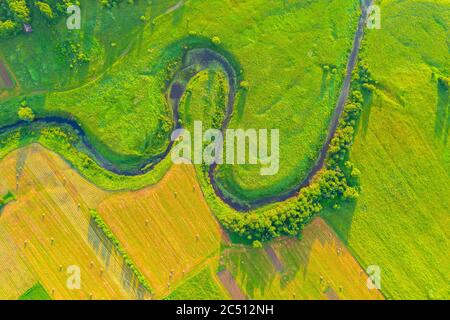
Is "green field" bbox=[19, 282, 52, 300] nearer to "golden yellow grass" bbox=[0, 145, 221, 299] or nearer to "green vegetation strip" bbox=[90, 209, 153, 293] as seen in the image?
"golden yellow grass" bbox=[0, 145, 221, 299]

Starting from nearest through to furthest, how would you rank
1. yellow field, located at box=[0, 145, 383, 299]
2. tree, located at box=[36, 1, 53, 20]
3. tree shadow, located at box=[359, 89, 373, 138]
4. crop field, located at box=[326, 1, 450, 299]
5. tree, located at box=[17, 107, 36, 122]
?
1. tree, located at box=[36, 1, 53, 20]
2. tree, located at box=[17, 107, 36, 122]
3. yellow field, located at box=[0, 145, 383, 299]
4. crop field, located at box=[326, 1, 450, 299]
5. tree shadow, located at box=[359, 89, 373, 138]

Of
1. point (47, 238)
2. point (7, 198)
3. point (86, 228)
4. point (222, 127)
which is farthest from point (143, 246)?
point (222, 127)

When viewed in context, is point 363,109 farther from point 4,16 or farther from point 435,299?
point 4,16

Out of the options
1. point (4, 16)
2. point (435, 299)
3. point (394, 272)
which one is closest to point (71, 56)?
point (4, 16)

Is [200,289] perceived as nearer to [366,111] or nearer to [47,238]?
[47,238]

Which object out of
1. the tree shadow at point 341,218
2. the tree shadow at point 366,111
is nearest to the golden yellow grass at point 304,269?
the tree shadow at point 341,218

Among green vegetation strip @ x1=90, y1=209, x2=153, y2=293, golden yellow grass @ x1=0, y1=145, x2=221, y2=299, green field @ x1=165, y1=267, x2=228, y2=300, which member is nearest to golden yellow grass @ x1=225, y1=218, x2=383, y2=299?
green field @ x1=165, y1=267, x2=228, y2=300

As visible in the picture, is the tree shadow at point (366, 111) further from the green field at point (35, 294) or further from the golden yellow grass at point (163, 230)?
the green field at point (35, 294)
